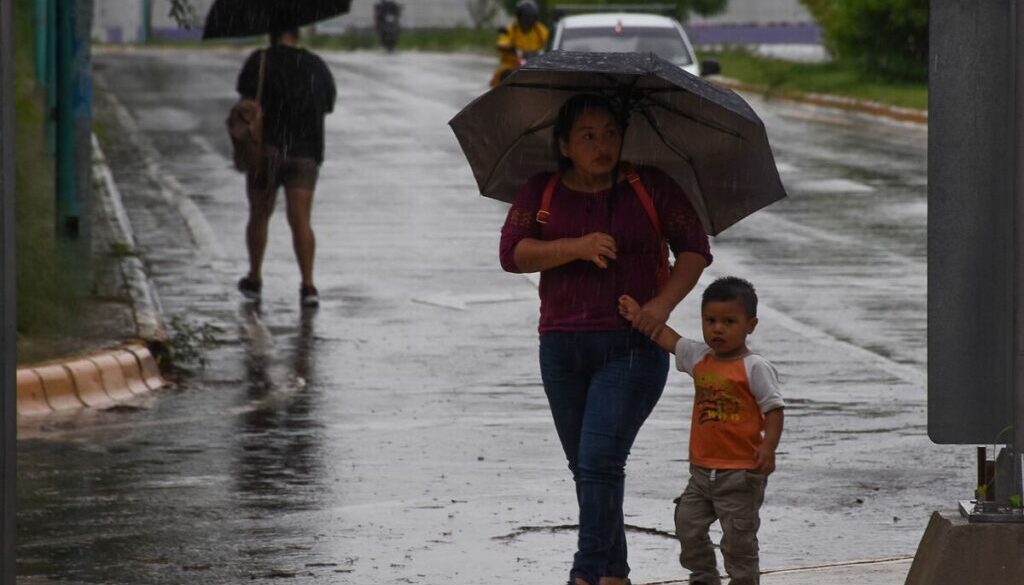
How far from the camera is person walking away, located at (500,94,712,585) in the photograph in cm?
631

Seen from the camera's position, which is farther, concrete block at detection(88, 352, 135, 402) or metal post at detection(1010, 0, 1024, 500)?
concrete block at detection(88, 352, 135, 402)

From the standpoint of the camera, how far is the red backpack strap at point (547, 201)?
6.37m

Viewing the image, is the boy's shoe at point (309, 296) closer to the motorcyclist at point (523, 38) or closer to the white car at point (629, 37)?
the white car at point (629, 37)

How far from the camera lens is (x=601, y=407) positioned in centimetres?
636

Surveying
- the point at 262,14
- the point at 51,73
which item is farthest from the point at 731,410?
the point at 51,73

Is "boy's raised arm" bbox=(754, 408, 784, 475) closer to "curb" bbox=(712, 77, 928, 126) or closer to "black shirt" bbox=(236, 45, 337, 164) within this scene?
"black shirt" bbox=(236, 45, 337, 164)

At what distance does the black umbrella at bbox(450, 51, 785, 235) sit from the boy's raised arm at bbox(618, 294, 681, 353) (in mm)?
554

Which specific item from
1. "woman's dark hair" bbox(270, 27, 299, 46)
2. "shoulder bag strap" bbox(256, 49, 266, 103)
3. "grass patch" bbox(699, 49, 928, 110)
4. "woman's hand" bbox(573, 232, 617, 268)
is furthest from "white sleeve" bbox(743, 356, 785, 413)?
"grass patch" bbox(699, 49, 928, 110)

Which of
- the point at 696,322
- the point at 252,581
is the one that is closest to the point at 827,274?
the point at 696,322

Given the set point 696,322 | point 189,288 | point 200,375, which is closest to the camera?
point 200,375

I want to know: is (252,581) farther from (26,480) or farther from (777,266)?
(777,266)

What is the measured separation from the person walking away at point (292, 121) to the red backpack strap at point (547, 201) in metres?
7.15

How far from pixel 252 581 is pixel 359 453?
237 centimetres

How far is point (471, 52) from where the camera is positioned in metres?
54.6
